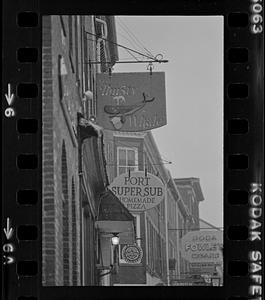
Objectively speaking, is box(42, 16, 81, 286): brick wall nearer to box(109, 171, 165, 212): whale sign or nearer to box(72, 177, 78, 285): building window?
box(72, 177, 78, 285): building window

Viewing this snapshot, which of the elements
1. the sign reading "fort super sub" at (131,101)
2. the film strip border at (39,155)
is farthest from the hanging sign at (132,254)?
the sign reading "fort super sub" at (131,101)

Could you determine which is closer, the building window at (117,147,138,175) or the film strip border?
the film strip border

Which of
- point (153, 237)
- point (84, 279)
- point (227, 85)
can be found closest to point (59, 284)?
point (84, 279)

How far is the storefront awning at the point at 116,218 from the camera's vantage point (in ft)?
7.81

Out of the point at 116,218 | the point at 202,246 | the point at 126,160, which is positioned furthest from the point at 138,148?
the point at 202,246

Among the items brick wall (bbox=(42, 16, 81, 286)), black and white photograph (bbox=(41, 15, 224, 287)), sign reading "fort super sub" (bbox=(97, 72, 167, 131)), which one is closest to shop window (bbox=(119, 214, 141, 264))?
black and white photograph (bbox=(41, 15, 224, 287))

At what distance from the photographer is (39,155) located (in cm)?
231

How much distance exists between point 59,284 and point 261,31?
0.74 meters

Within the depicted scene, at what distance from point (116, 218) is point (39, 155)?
237mm

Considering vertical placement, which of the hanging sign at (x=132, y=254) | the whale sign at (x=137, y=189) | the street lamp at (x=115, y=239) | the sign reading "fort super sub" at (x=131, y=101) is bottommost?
the hanging sign at (x=132, y=254)

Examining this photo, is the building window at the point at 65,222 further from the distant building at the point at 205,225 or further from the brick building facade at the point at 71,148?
the distant building at the point at 205,225

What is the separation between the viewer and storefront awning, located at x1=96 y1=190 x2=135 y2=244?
2.38 meters

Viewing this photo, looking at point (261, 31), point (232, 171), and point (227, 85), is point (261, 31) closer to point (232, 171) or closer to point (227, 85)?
point (227, 85)

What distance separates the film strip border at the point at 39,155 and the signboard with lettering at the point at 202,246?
4 cm
